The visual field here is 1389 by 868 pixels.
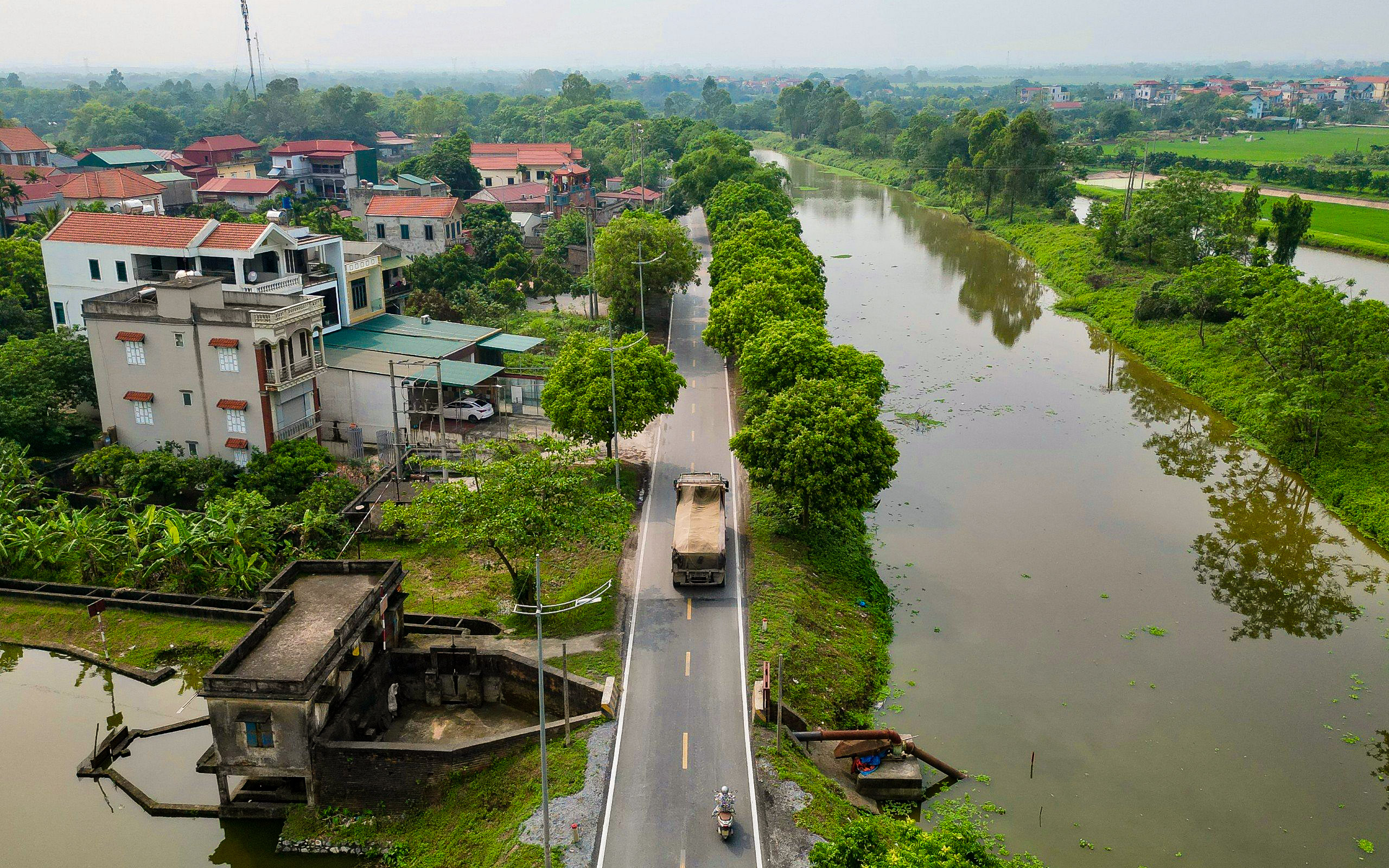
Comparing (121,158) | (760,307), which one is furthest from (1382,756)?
(121,158)

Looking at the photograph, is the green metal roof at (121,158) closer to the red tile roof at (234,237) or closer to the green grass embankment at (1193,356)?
the red tile roof at (234,237)

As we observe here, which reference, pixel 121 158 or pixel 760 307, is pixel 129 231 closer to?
pixel 760 307

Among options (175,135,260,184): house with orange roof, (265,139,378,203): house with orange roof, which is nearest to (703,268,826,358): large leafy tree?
(265,139,378,203): house with orange roof

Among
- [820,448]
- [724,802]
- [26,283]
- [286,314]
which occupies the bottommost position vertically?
[724,802]

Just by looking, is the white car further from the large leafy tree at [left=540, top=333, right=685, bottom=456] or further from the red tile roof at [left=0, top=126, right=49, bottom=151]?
the red tile roof at [left=0, top=126, right=49, bottom=151]

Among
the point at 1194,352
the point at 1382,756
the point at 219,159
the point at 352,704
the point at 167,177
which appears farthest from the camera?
the point at 219,159

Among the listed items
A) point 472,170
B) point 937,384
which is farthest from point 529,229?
point 937,384

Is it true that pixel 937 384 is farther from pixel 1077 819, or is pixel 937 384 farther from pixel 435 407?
pixel 1077 819
